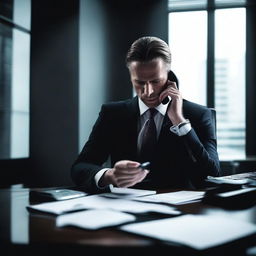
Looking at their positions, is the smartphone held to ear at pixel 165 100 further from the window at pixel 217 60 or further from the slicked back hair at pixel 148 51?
the window at pixel 217 60

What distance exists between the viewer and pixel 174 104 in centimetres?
176

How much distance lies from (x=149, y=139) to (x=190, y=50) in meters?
2.79

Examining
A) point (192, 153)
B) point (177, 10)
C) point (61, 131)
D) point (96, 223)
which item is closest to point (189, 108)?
point (192, 153)

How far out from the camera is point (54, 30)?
3.51m

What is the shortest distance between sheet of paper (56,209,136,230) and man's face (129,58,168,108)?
3.08ft

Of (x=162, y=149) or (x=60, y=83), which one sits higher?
(x=60, y=83)

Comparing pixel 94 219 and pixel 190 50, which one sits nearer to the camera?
pixel 94 219

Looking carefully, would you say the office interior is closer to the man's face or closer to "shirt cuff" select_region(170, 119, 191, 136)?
the man's face

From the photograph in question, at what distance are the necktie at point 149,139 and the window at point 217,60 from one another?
2523 mm

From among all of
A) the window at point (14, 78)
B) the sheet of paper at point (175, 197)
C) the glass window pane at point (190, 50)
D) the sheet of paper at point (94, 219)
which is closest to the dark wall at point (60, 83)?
the window at point (14, 78)

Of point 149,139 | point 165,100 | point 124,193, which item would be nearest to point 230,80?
point 165,100

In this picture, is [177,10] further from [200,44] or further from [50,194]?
[50,194]

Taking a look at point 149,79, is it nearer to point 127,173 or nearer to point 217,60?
point 127,173

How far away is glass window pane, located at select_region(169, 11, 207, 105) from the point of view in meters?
4.23
